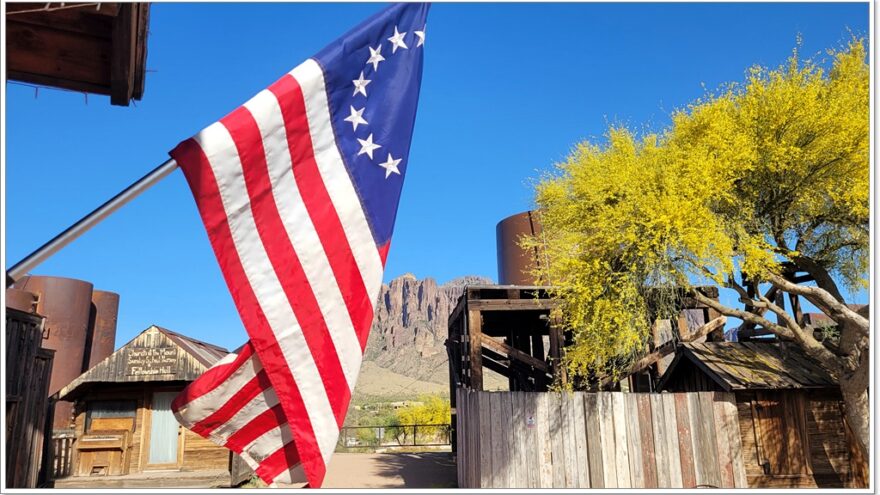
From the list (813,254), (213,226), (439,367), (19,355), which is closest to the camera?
(213,226)

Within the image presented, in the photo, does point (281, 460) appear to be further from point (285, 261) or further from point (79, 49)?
point (79, 49)

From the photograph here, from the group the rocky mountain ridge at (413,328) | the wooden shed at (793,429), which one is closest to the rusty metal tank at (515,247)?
the wooden shed at (793,429)

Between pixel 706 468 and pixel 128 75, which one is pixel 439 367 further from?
pixel 128 75

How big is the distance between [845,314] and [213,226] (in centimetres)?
1191

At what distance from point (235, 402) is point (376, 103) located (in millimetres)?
2505

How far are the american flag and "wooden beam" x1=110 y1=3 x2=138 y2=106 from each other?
0.79 m

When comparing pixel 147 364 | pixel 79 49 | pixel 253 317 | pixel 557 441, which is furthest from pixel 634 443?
pixel 147 364

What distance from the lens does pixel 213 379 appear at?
4.21m

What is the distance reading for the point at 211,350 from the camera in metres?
19.5

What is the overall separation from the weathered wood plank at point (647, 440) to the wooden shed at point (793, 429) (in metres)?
1.83

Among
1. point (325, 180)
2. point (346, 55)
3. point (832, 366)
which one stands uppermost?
point (346, 55)

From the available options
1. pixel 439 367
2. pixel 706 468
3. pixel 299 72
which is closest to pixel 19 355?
pixel 299 72

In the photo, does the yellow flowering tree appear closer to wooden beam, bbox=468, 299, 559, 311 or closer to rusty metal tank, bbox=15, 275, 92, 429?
wooden beam, bbox=468, 299, 559, 311

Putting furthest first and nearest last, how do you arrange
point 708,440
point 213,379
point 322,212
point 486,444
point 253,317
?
1. point 486,444
2. point 708,440
3. point 322,212
4. point 213,379
5. point 253,317
